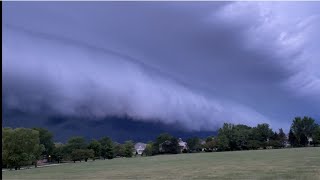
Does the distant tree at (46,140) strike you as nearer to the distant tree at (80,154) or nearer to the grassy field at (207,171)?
the distant tree at (80,154)

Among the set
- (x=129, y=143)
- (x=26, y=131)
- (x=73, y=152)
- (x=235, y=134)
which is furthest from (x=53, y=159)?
(x=235, y=134)

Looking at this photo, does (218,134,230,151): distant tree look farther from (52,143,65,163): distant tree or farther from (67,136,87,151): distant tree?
(52,143,65,163): distant tree

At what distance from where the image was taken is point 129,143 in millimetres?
193625

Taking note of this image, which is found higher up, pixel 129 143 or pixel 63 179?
pixel 129 143

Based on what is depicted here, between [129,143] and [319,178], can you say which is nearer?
[319,178]

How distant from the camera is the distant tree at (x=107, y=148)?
563ft

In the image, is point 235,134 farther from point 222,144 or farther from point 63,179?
point 63,179

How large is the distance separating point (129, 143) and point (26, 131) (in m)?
104

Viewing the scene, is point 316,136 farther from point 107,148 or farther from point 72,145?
point 72,145

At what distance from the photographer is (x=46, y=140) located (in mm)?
148125

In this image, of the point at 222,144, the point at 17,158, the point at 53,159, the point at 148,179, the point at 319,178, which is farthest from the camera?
the point at 222,144

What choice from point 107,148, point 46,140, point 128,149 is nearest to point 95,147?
point 107,148

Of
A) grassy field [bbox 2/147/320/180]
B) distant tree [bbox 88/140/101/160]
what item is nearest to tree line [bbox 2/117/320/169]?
distant tree [bbox 88/140/101/160]

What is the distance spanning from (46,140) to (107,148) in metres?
30.7
